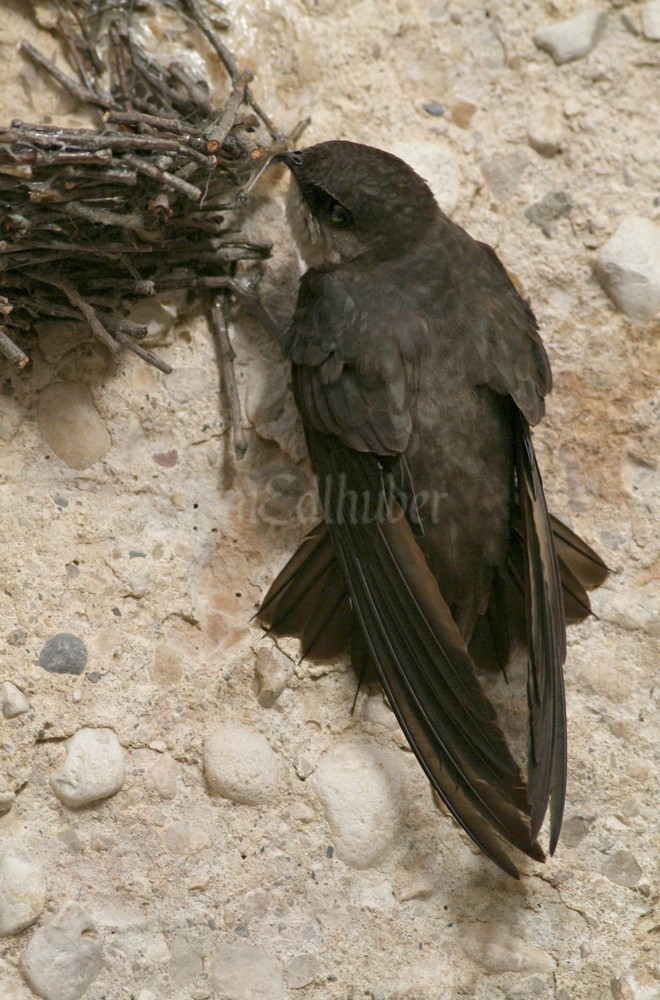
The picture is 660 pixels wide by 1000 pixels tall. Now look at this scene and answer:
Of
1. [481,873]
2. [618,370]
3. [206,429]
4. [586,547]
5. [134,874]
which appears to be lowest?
[134,874]

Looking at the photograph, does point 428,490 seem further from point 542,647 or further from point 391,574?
point 542,647

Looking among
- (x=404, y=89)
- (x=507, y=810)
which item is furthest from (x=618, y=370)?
(x=507, y=810)

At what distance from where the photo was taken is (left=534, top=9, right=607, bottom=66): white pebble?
212 cm

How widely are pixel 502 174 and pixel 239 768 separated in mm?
1112

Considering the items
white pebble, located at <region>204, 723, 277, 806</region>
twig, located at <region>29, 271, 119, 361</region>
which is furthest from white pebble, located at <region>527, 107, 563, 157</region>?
white pebble, located at <region>204, 723, 277, 806</region>

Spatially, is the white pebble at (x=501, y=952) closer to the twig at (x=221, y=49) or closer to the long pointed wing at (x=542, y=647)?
the long pointed wing at (x=542, y=647)

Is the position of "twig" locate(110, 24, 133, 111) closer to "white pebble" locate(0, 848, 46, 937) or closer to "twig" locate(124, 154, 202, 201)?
"twig" locate(124, 154, 202, 201)

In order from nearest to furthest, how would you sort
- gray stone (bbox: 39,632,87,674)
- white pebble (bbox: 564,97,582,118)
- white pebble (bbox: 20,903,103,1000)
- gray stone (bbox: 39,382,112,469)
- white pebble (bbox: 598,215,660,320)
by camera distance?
white pebble (bbox: 20,903,103,1000) → gray stone (bbox: 39,632,87,674) → gray stone (bbox: 39,382,112,469) → white pebble (bbox: 598,215,660,320) → white pebble (bbox: 564,97,582,118)

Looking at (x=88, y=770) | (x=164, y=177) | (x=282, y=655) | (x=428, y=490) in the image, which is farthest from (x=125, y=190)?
(x=88, y=770)

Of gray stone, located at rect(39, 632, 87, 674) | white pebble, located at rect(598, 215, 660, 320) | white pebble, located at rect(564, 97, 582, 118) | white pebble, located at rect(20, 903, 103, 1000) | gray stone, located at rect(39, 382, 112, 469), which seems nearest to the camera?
white pebble, located at rect(20, 903, 103, 1000)

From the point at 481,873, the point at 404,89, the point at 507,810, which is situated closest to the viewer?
the point at 507,810

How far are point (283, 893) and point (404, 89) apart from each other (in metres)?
1.35

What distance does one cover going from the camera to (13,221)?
1661 mm

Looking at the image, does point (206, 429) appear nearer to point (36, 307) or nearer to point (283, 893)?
point (36, 307)
